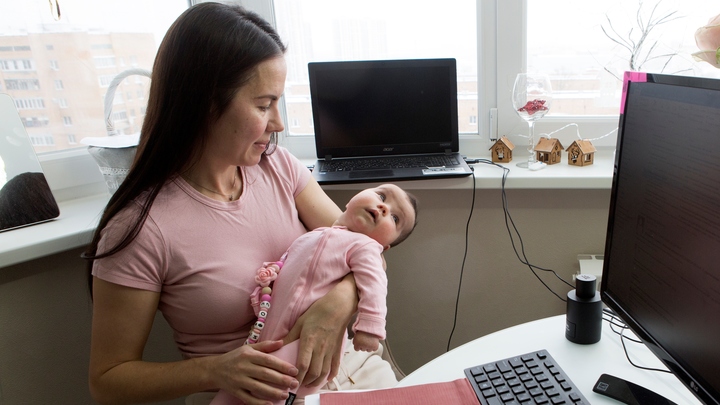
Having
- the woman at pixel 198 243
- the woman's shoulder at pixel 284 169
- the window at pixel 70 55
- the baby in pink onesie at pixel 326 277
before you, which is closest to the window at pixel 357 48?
the window at pixel 70 55

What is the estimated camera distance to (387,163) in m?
1.75

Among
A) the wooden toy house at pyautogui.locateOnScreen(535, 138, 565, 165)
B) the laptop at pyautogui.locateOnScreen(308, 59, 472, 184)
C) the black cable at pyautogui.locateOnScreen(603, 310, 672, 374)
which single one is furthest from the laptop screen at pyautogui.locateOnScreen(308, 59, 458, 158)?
the black cable at pyautogui.locateOnScreen(603, 310, 672, 374)

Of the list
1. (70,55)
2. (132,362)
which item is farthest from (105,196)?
(132,362)

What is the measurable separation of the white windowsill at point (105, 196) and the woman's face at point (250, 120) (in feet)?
1.68

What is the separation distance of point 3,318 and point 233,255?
2.26ft

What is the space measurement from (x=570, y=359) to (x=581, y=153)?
0.93 metres

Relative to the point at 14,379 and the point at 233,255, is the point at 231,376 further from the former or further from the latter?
the point at 14,379

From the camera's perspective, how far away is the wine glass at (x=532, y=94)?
1.64m

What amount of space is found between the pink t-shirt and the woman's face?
0.36ft

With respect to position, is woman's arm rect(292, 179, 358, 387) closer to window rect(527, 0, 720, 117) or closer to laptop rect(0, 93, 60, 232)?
laptop rect(0, 93, 60, 232)

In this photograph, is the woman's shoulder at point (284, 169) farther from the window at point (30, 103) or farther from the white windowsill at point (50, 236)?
the window at point (30, 103)

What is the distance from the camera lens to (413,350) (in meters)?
2.00

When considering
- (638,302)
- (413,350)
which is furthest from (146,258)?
(413,350)

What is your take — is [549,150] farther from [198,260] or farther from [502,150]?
[198,260]
